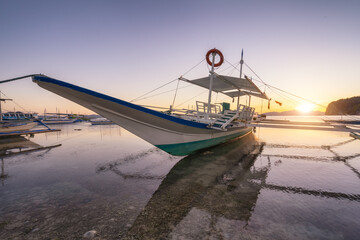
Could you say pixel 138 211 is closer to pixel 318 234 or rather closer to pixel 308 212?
pixel 318 234

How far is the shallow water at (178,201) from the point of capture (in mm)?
3014

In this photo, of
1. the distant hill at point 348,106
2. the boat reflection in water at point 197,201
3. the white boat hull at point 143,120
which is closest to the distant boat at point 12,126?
the white boat hull at point 143,120

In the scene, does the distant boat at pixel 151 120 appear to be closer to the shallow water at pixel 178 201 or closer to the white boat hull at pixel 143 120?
the white boat hull at pixel 143 120

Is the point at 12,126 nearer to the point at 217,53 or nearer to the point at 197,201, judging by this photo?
the point at 197,201

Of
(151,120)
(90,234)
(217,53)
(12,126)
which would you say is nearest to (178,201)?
(90,234)

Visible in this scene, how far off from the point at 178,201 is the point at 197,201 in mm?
555

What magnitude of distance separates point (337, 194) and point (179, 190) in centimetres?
522

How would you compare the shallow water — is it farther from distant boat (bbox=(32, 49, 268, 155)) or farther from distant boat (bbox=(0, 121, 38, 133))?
distant boat (bbox=(0, 121, 38, 133))

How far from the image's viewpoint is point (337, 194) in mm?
4645

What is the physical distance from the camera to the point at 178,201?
4.12m

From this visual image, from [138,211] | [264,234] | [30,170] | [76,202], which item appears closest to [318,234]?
[264,234]

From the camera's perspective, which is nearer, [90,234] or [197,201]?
[90,234]

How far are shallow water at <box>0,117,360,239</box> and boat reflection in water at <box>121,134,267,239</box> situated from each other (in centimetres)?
2

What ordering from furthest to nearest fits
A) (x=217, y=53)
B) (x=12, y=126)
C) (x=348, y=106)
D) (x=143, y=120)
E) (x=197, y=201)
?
(x=348, y=106) → (x=12, y=126) → (x=217, y=53) → (x=143, y=120) → (x=197, y=201)
